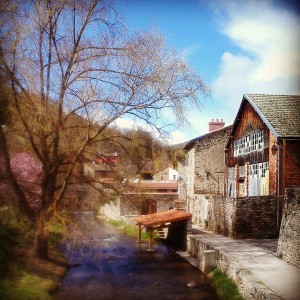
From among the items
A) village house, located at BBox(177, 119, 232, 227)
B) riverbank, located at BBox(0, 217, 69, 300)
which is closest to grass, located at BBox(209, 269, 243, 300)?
riverbank, located at BBox(0, 217, 69, 300)

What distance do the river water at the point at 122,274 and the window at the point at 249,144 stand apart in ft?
22.2

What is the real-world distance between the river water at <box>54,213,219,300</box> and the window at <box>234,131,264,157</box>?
6779mm

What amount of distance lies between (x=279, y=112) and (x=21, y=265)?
1313 centimetres

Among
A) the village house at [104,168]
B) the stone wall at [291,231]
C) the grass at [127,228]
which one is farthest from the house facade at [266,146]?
the village house at [104,168]

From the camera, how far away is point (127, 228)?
2627cm

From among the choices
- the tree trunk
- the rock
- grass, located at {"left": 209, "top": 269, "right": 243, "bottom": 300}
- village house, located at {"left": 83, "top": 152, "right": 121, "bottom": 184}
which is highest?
village house, located at {"left": 83, "top": 152, "right": 121, "bottom": 184}

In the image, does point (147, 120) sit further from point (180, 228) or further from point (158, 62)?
point (180, 228)

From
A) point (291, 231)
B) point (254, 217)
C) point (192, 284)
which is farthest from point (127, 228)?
point (291, 231)

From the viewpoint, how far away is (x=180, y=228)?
2136cm

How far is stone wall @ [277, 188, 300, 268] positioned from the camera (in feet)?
36.3

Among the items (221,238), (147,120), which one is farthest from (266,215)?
(147,120)

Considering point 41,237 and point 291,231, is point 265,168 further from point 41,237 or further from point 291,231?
point 41,237

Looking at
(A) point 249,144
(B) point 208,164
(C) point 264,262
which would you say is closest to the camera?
(C) point 264,262

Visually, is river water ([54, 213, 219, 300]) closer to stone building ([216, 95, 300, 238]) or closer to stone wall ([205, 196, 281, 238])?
stone wall ([205, 196, 281, 238])
